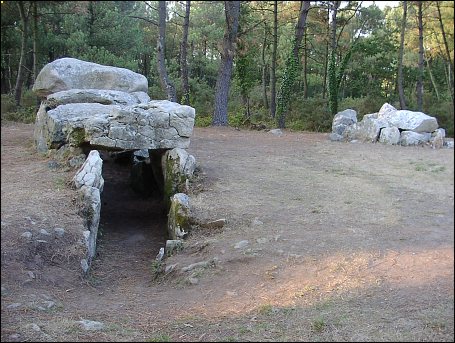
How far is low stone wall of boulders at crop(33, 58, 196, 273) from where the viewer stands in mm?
8195

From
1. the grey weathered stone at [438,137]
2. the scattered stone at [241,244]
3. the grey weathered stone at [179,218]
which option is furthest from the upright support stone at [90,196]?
the grey weathered stone at [438,137]

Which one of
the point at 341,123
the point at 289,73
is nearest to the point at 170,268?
the point at 341,123

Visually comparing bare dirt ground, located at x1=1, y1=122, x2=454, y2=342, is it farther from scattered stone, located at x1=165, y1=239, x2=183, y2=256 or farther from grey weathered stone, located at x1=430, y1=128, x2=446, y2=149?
grey weathered stone, located at x1=430, y1=128, x2=446, y2=149

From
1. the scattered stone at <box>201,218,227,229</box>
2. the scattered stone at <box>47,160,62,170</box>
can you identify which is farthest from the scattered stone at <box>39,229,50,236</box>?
the scattered stone at <box>47,160,62,170</box>

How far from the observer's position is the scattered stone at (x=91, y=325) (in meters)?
4.05

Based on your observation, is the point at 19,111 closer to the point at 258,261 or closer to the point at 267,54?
the point at 258,261

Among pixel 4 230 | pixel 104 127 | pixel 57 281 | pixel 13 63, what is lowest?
pixel 57 281

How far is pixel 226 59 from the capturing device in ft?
56.1

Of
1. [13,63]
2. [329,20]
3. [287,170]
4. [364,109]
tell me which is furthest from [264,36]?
[287,170]

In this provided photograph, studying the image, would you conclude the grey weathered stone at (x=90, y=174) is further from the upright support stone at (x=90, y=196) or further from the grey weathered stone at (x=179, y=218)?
the grey weathered stone at (x=179, y=218)

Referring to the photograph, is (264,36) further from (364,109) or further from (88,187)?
(88,187)

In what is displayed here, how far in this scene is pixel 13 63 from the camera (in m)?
22.2

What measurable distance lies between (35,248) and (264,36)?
19925 millimetres

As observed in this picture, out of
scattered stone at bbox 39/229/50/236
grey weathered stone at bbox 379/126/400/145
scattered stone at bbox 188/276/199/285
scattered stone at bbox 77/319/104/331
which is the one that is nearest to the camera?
scattered stone at bbox 77/319/104/331
